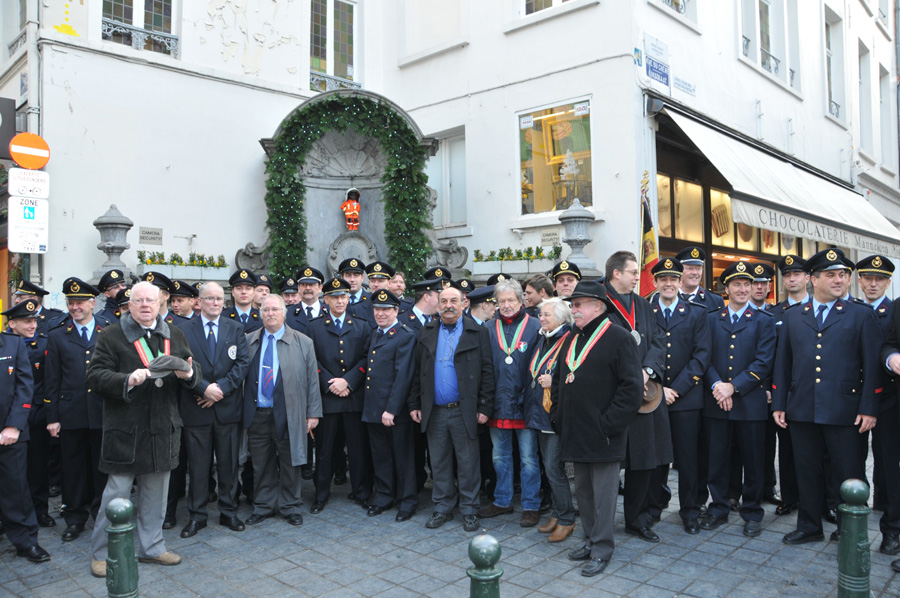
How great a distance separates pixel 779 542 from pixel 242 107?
38.5ft

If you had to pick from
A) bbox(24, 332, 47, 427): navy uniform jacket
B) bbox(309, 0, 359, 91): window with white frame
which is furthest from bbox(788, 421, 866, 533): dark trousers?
bbox(309, 0, 359, 91): window with white frame

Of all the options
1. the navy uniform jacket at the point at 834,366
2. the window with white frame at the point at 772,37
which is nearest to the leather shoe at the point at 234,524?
the navy uniform jacket at the point at 834,366

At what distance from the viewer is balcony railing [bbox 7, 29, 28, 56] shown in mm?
11758

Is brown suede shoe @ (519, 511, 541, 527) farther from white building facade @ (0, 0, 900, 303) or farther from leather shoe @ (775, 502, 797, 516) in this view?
white building facade @ (0, 0, 900, 303)

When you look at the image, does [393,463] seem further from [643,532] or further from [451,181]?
[451,181]

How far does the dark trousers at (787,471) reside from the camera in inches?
255

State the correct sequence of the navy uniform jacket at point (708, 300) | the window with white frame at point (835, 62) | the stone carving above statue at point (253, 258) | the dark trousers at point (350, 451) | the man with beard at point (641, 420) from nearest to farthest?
the man with beard at point (641, 420)
the navy uniform jacket at point (708, 300)
the dark trousers at point (350, 451)
the stone carving above statue at point (253, 258)
the window with white frame at point (835, 62)

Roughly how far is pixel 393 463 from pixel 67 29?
947cm

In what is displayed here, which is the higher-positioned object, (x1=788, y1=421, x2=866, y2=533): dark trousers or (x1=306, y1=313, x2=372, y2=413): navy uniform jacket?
(x1=306, y1=313, x2=372, y2=413): navy uniform jacket

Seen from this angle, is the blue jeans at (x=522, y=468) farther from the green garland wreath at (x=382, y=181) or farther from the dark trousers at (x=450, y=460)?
the green garland wreath at (x=382, y=181)

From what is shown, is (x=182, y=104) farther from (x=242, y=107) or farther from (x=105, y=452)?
(x=105, y=452)

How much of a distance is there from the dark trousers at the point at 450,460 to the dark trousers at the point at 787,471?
2.92 meters

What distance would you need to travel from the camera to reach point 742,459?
6012mm

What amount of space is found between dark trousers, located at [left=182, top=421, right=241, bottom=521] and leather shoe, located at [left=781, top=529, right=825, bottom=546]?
474cm
